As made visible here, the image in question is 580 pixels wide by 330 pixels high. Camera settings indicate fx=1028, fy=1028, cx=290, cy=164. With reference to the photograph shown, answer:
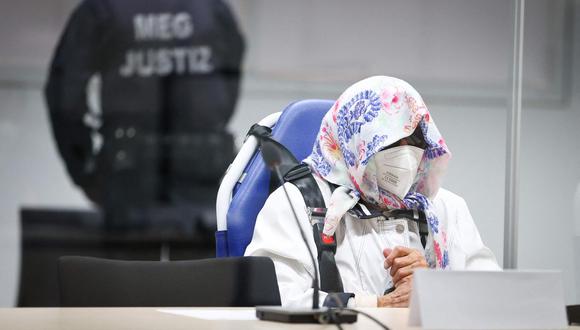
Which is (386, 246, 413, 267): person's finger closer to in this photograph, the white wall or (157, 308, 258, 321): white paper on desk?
(157, 308, 258, 321): white paper on desk

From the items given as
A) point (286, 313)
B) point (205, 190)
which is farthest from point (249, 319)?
point (205, 190)

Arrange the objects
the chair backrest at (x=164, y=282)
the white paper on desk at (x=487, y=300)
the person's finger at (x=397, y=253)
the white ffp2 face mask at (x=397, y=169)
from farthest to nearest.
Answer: the white ffp2 face mask at (x=397, y=169), the person's finger at (x=397, y=253), the chair backrest at (x=164, y=282), the white paper on desk at (x=487, y=300)

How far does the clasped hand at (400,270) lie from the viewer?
213cm

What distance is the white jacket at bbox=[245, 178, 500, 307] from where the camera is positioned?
85.5 inches

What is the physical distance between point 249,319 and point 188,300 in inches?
11.4

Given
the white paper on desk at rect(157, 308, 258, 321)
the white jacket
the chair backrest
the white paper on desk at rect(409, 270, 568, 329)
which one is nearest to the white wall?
the white jacket

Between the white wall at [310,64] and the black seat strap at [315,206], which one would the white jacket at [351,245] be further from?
the white wall at [310,64]

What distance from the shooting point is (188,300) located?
1587 mm

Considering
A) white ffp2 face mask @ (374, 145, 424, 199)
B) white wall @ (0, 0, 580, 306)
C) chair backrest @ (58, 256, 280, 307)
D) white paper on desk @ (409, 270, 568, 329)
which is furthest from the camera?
white wall @ (0, 0, 580, 306)

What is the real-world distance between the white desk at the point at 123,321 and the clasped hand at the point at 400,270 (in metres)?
0.71

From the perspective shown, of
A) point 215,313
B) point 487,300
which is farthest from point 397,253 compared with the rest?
A: point 487,300

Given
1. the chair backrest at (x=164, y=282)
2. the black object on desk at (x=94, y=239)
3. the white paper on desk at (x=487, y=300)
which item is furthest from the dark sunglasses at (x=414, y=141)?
the black object on desk at (x=94, y=239)

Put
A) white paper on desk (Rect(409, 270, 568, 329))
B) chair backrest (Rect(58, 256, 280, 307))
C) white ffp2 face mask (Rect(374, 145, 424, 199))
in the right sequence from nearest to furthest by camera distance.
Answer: white paper on desk (Rect(409, 270, 568, 329)) → chair backrest (Rect(58, 256, 280, 307)) → white ffp2 face mask (Rect(374, 145, 424, 199))

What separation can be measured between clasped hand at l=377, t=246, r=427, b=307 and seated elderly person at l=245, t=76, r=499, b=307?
0.01 m
